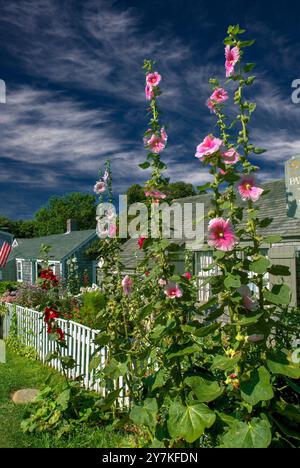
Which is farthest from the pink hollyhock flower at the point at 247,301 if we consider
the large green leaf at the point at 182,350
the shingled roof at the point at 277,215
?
the shingled roof at the point at 277,215

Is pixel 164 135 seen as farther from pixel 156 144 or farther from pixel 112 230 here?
pixel 112 230

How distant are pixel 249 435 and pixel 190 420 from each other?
1.16 ft

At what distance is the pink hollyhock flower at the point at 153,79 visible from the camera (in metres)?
3.11

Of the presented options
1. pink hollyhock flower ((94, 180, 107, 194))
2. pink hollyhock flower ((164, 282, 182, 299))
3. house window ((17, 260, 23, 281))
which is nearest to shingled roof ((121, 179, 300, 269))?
pink hollyhock flower ((94, 180, 107, 194))

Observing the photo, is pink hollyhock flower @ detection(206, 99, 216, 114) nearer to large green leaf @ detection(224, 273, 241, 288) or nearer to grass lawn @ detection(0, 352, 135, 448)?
large green leaf @ detection(224, 273, 241, 288)

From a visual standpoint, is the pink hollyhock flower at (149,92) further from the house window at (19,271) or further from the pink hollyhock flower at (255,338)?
the house window at (19,271)

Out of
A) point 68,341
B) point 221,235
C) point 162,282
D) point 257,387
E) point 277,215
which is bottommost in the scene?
point 68,341

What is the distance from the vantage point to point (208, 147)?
2.61 meters

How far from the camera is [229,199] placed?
8.98ft

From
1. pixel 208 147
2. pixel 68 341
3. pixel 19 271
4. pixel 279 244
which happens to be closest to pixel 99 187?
pixel 208 147

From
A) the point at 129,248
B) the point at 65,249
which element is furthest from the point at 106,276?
the point at 65,249

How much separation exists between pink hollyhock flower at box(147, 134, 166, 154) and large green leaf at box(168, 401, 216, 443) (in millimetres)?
1710

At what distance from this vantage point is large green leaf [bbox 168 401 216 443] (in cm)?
248
